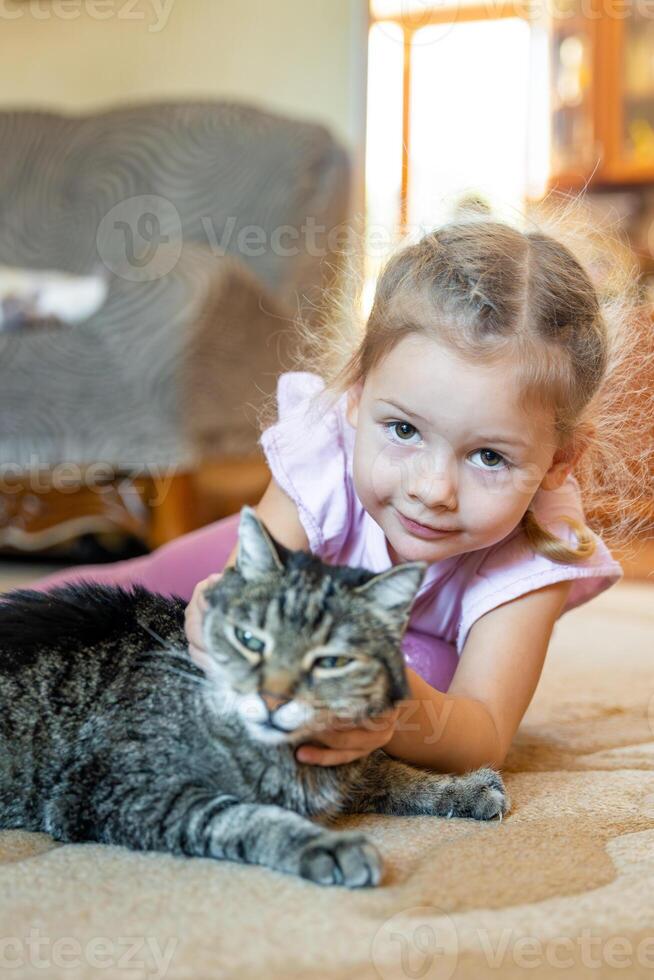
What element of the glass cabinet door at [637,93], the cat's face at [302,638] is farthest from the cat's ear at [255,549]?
the glass cabinet door at [637,93]

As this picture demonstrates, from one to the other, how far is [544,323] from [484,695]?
43 centimetres

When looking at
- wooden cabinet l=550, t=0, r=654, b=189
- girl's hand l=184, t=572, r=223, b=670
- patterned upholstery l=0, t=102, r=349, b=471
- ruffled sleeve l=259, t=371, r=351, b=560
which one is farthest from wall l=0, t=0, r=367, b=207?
girl's hand l=184, t=572, r=223, b=670

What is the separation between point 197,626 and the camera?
3.14 ft

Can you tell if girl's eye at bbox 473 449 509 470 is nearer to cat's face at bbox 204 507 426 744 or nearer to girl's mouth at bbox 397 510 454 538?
girl's mouth at bbox 397 510 454 538

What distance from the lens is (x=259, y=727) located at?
84 cm

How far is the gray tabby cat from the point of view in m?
0.85

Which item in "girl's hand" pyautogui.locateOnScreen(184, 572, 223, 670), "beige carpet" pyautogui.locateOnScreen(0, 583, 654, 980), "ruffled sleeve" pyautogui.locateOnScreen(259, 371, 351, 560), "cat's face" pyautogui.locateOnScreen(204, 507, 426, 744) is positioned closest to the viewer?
"beige carpet" pyautogui.locateOnScreen(0, 583, 654, 980)

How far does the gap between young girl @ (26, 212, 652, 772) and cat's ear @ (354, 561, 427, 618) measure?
0.12 m

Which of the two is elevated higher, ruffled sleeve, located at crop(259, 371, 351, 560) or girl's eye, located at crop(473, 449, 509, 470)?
girl's eye, located at crop(473, 449, 509, 470)

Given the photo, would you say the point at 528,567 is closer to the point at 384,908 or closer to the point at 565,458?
the point at 565,458

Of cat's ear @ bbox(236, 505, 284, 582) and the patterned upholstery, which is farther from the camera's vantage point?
the patterned upholstery

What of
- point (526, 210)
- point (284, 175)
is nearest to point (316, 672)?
point (526, 210)

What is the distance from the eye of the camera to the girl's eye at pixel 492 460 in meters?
1.11

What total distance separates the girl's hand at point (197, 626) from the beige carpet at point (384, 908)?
0.18 meters
